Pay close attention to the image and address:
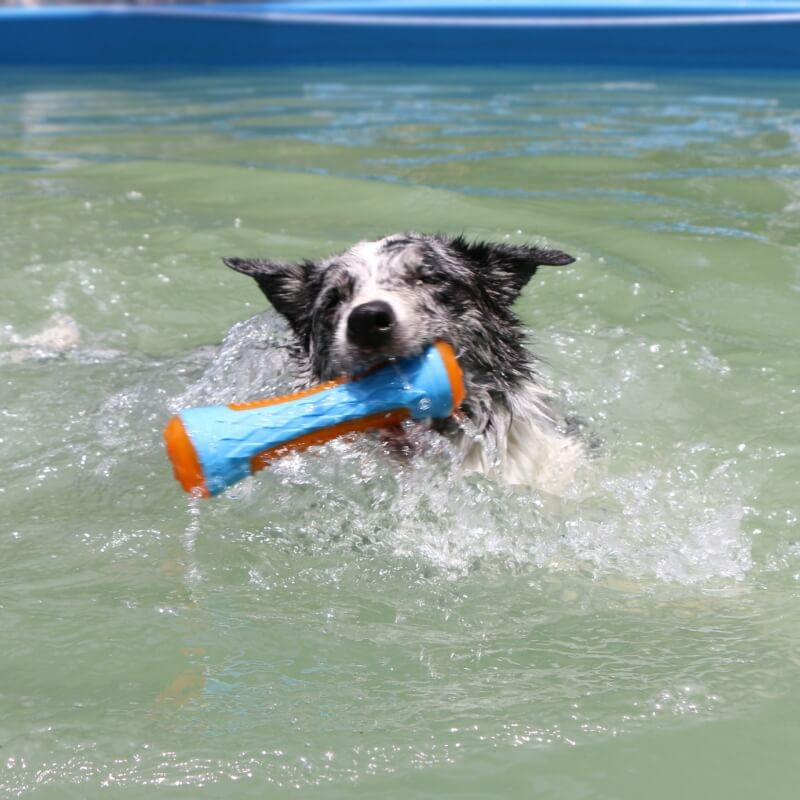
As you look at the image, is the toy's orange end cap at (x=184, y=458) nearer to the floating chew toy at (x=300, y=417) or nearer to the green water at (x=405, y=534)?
the floating chew toy at (x=300, y=417)

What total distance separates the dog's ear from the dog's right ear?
661 millimetres

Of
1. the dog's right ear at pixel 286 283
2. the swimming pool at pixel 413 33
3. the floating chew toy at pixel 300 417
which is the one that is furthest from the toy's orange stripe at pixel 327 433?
the swimming pool at pixel 413 33

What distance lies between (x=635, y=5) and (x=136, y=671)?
42.9ft

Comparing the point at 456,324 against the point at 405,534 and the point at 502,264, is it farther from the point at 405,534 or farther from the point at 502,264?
the point at 405,534

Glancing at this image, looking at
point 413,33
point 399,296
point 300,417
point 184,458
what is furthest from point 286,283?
point 413,33

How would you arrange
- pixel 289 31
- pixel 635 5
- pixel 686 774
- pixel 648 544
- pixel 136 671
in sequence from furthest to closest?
pixel 289 31
pixel 635 5
pixel 648 544
pixel 136 671
pixel 686 774

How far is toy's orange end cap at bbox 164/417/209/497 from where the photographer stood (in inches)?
174

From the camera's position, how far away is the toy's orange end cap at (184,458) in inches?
174

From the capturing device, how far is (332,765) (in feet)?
10.3

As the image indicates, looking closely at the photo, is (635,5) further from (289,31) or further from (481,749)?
(481,749)

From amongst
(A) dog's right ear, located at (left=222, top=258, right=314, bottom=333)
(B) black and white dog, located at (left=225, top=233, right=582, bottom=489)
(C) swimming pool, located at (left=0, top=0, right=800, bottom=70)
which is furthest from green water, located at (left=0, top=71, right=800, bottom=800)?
(C) swimming pool, located at (left=0, top=0, right=800, bottom=70)

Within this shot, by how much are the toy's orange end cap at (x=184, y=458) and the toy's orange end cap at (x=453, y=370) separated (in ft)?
3.28

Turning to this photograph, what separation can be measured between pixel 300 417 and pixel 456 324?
0.77 meters

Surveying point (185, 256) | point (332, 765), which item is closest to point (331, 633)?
point (332, 765)
